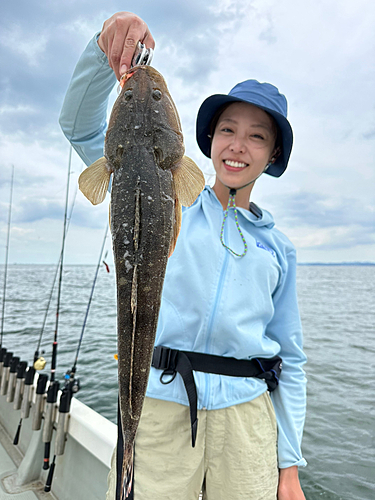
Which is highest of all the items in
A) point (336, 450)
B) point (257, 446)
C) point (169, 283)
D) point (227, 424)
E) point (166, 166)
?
point (166, 166)

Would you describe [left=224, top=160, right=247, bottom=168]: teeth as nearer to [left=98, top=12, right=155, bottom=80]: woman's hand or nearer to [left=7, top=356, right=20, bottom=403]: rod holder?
[left=98, top=12, right=155, bottom=80]: woman's hand

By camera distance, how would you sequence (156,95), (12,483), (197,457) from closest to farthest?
(156,95) → (197,457) → (12,483)

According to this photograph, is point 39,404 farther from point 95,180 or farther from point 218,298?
point 95,180

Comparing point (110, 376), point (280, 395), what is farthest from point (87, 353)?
point (280, 395)

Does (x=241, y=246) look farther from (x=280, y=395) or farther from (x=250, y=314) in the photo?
(x=280, y=395)

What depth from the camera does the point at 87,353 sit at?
10.8 metres

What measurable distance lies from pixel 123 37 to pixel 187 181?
70 centimetres

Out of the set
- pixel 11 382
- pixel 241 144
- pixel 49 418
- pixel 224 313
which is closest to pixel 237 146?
pixel 241 144

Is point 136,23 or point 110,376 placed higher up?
point 136,23

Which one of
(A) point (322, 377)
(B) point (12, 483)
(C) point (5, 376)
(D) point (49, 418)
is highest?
(C) point (5, 376)

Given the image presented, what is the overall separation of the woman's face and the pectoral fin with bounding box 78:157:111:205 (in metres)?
1.11

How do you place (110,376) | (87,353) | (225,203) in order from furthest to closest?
1. (87,353)
2. (110,376)
3. (225,203)

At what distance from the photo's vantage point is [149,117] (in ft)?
4.57

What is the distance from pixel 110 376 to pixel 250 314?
24.8 ft
